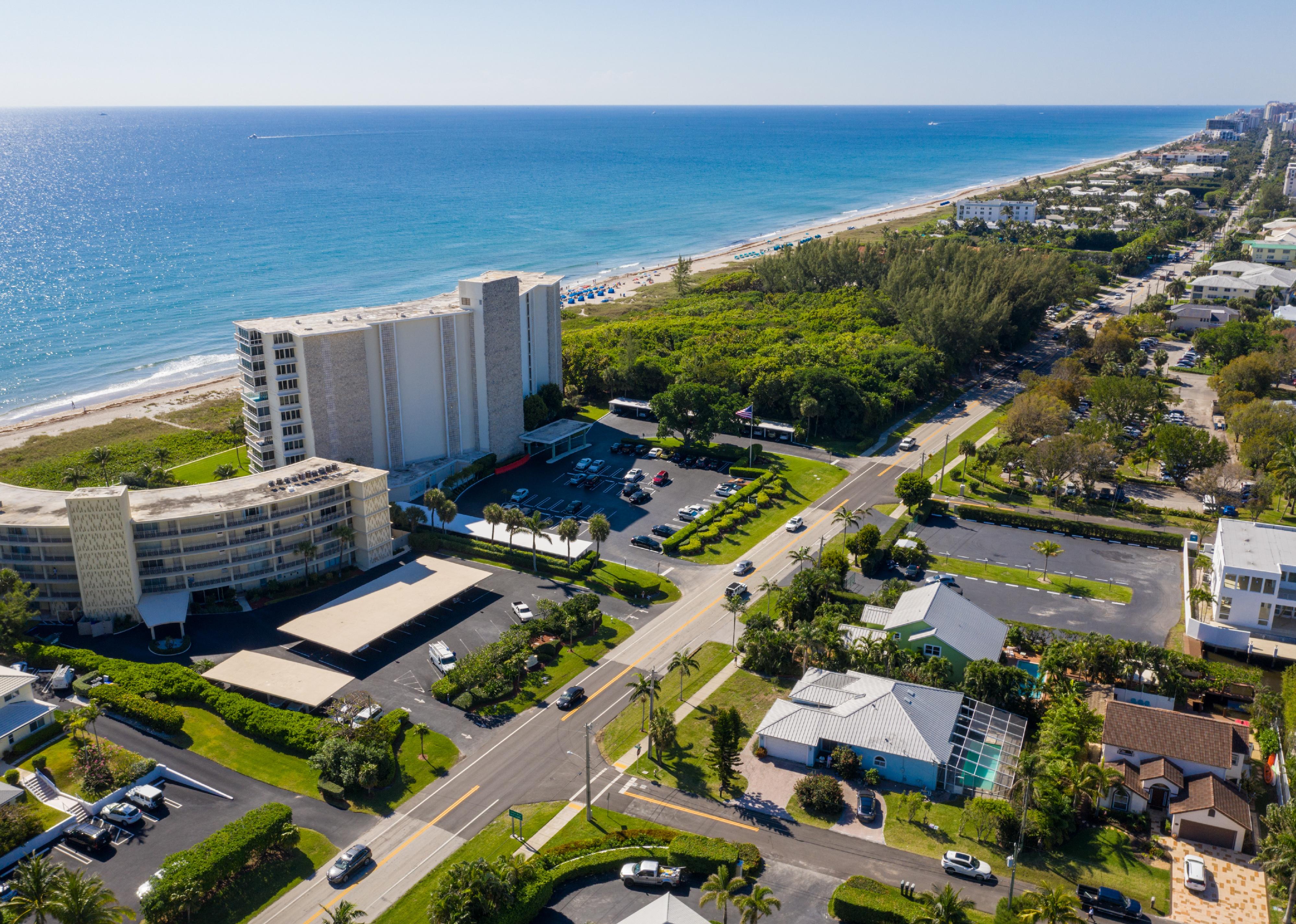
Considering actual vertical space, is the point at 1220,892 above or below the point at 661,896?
below

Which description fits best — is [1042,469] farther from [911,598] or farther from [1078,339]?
[1078,339]

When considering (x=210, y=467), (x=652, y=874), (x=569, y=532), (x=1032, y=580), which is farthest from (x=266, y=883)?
(x=210, y=467)

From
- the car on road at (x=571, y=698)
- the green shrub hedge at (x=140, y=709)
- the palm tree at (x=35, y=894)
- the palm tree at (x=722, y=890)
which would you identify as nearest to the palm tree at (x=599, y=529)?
the car on road at (x=571, y=698)

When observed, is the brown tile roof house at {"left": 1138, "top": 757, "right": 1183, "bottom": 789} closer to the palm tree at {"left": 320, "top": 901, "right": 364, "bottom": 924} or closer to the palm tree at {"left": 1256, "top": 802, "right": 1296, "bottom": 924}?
the palm tree at {"left": 1256, "top": 802, "right": 1296, "bottom": 924}

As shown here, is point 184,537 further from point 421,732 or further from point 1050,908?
point 1050,908

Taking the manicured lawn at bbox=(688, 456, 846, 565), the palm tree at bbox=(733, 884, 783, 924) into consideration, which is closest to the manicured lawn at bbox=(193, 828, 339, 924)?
the palm tree at bbox=(733, 884, 783, 924)

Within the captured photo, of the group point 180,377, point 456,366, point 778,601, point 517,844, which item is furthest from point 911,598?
point 180,377

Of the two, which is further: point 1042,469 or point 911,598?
point 1042,469

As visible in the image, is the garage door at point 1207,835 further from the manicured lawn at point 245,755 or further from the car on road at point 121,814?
the car on road at point 121,814
